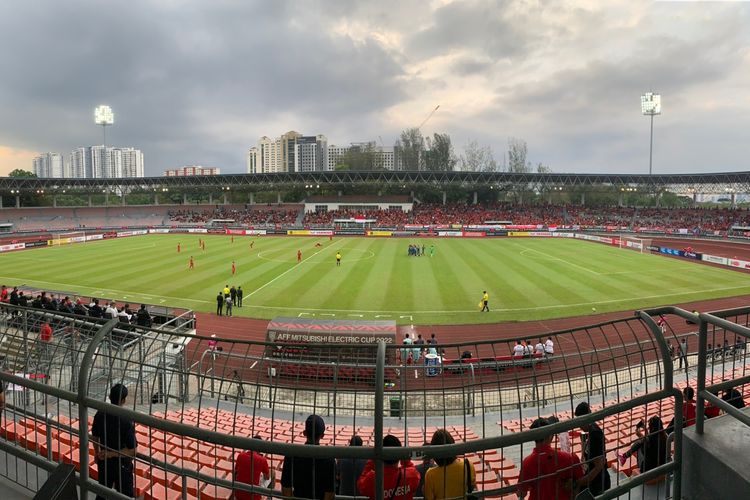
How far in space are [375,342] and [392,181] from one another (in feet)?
253

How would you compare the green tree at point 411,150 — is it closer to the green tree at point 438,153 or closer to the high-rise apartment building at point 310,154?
the green tree at point 438,153

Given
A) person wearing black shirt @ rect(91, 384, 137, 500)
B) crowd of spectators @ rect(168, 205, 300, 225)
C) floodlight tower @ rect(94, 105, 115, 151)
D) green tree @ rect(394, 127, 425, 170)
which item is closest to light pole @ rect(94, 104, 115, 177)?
floodlight tower @ rect(94, 105, 115, 151)

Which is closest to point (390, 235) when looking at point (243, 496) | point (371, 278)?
point (371, 278)

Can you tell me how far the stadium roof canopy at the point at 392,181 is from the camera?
85.0 meters

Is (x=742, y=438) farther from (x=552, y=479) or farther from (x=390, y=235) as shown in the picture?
(x=390, y=235)

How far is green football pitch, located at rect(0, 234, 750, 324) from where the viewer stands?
2525 centimetres

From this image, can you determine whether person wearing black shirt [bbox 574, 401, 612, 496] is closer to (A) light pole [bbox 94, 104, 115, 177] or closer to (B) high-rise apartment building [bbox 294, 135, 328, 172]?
(A) light pole [bbox 94, 104, 115, 177]

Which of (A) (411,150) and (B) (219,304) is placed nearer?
(B) (219,304)

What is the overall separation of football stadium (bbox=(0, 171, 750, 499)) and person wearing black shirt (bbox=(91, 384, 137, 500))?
0.09ft

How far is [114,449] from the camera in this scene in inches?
166

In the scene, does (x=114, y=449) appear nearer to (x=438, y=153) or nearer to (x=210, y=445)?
(x=210, y=445)

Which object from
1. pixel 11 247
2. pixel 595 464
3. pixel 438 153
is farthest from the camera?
pixel 438 153

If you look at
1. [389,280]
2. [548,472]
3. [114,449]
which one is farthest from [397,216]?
[548,472]

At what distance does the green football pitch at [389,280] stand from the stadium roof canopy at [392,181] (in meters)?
41.8
